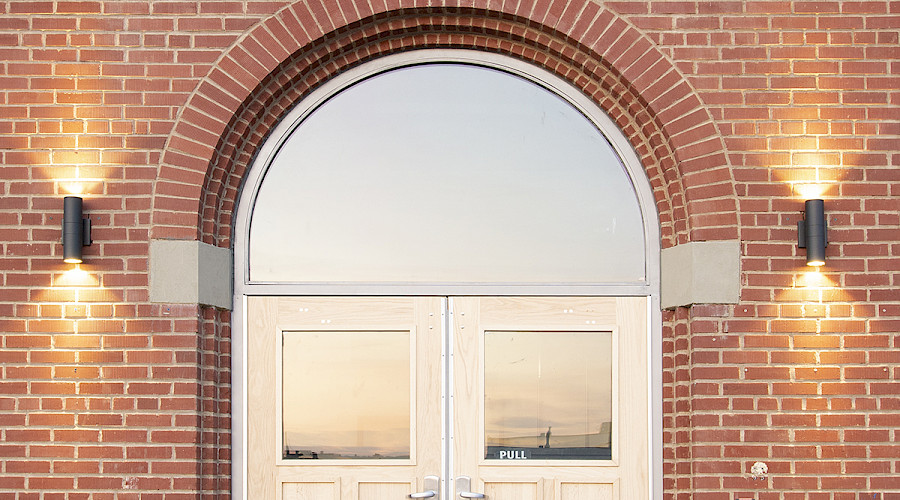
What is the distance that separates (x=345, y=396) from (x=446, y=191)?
4.60 ft

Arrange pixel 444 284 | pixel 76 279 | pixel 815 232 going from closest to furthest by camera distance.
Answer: pixel 815 232 < pixel 76 279 < pixel 444 284


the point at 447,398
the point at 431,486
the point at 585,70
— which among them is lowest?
the point at 431,486

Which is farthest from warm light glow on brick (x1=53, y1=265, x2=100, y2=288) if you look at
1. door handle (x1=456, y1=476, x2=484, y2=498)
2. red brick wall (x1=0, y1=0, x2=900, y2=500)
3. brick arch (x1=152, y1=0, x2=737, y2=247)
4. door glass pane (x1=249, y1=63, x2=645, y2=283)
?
door handle (x1=456, y1=476, x2=484, y2=498)

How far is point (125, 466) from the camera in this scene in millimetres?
5371

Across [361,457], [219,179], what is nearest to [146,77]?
[219,179]

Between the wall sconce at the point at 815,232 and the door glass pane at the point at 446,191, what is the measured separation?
99cm

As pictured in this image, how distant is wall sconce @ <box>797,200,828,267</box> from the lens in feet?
17.6

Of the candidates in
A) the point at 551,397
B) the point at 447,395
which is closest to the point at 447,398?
the point at 447,395

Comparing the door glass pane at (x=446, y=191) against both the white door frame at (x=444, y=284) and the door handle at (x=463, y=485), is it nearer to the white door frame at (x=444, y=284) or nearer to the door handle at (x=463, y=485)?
the white door frame at (x=444, y=284)

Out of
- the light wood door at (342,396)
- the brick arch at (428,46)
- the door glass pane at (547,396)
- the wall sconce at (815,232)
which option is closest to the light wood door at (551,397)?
the door glass pane at (547,396)

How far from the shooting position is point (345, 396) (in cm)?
580

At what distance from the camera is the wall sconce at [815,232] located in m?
5.36

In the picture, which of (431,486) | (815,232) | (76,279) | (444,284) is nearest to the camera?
(815,232)

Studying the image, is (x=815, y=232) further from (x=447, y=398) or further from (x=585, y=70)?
(x=447, y=398)
